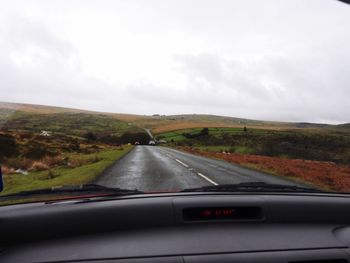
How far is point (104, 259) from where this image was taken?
7.14 ft

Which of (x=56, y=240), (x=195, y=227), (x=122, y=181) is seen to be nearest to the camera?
(x=56, y=240)

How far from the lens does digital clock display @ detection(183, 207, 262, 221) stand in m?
2.80

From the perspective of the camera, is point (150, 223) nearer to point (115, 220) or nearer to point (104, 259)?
point (115, 220)

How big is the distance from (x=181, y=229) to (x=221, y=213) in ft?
1.28

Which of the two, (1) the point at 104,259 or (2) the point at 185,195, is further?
(2) the point at 185,195

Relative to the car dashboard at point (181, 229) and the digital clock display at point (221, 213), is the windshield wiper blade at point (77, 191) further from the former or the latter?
the digital clock display at point (221, 213)

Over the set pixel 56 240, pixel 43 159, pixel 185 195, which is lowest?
pixel 43 159

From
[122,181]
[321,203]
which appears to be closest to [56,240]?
[321,203]

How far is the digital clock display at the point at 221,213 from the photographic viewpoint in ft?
9.18

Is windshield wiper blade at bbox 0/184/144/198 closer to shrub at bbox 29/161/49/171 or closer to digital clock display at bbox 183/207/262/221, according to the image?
digital clock display at bbox 183/207/262/221

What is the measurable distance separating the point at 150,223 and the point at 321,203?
1498 mm

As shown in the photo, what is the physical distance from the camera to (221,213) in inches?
113

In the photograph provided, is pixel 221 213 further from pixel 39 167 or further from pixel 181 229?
pixel 39 167

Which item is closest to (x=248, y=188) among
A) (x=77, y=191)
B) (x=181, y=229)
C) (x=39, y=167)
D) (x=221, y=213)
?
(x=221, y=213)
